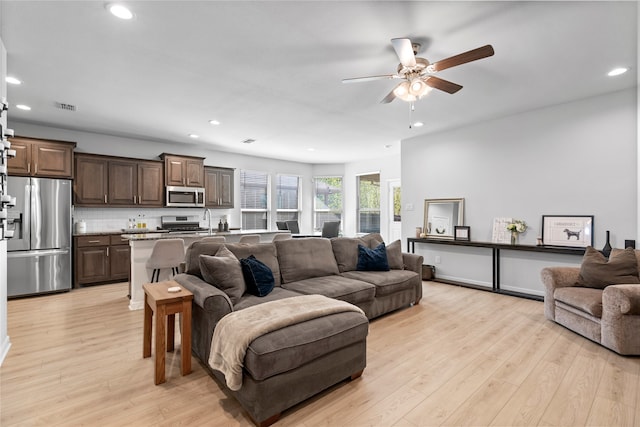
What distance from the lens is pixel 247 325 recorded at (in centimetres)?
195

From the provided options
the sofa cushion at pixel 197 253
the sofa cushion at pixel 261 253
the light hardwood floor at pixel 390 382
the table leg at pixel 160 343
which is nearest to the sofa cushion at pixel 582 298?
the light hardwood floor at pixel 390 382

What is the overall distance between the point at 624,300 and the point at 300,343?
276cm

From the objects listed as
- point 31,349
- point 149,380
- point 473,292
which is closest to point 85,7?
point 149,380

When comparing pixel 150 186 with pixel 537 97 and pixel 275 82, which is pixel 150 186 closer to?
pixel 275 82

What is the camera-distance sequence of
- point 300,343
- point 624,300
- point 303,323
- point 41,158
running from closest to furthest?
point 300,343 < point 303,323 < point 624,300 < point 41,158

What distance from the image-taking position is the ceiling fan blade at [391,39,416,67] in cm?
227

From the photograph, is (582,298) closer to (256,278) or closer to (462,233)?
(462,233)

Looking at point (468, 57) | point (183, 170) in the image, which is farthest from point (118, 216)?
point (468, 57)

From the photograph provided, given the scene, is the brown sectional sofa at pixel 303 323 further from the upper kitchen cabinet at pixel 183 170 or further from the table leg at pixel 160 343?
the upper kitchen cabinet at pixel 183 170

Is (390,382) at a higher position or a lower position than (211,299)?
lower

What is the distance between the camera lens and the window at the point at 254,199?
7.72 meters

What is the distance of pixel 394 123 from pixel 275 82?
2.35 metres

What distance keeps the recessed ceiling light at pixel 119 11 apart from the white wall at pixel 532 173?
16.1 feet

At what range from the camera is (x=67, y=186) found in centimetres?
489
